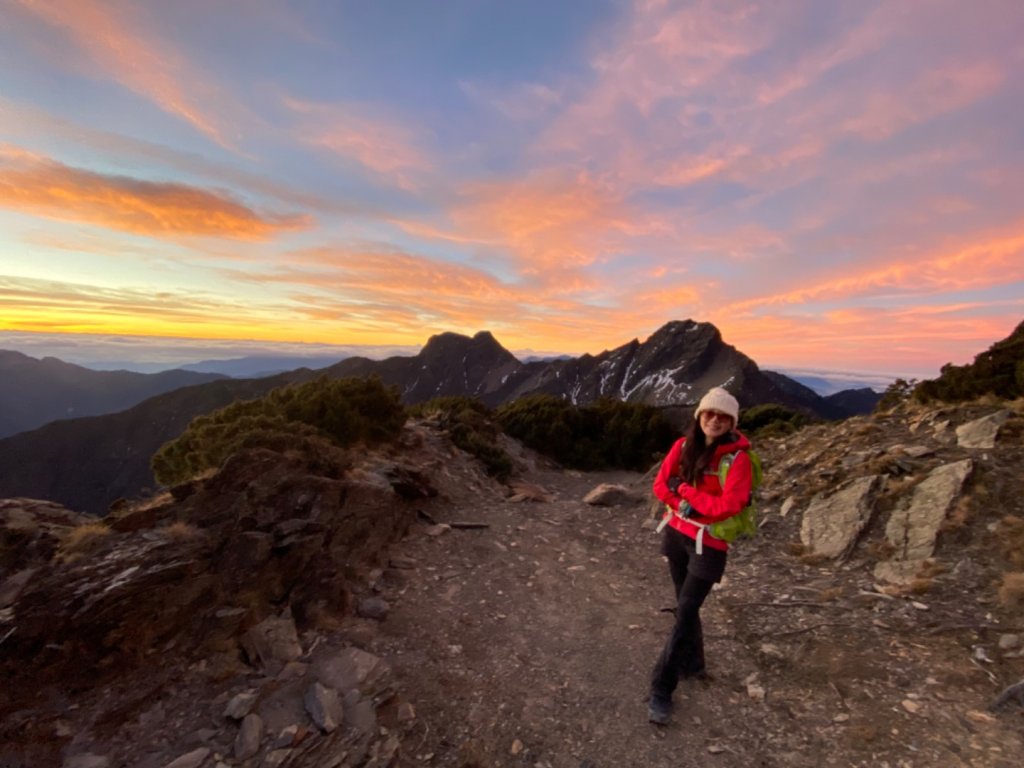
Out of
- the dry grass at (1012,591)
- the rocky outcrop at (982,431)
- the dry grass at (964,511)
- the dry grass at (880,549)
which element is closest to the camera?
the dry grass at (1012,591)

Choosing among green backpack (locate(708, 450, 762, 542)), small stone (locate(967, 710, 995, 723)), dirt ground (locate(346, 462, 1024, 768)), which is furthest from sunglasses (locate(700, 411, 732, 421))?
small stone (locate(967, 710, 995, 723))

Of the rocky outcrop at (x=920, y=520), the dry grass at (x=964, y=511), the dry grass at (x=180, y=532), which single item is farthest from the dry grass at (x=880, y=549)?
the dry grass at (x=180, y=532)

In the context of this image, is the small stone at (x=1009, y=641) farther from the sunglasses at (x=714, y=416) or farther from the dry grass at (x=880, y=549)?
the sunglasses at (x=714, y=416)

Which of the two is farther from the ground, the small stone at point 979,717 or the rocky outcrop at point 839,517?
the rocky outcrop at point 839,517

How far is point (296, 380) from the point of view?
11062 centimetres

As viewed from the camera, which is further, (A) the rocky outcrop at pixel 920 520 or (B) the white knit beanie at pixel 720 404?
(A) the rocky outcrop at pixel 920 520

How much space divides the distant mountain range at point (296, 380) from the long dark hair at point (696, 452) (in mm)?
79124

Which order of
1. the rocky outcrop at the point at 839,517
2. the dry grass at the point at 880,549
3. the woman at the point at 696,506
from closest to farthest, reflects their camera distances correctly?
the woman at the point at 696,506
the dry grass at the point at 880,549
the rocky outcrop at the point at 839,517

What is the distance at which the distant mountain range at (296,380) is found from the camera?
9888 cm

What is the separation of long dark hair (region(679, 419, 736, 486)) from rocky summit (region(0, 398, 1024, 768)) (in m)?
2.49

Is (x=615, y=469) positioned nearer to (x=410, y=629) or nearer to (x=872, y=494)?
(x=872, y=494)

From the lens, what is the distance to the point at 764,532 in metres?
9.67

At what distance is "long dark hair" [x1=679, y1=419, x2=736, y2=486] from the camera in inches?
198

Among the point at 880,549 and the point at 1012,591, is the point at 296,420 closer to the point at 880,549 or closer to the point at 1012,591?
the point at 880,549
